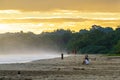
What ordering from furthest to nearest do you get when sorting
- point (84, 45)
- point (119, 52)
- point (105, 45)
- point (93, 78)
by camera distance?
point (84, 45) → point (105, 45) → point (119, 52) → point (93, 78)

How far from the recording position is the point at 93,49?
514ft

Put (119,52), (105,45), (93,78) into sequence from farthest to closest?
(105,45) → (119,52) → (93,78)

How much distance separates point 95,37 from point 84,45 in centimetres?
521

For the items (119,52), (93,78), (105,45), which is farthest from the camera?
(105,45)

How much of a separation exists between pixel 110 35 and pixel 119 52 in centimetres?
5044

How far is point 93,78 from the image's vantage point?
31875 mm

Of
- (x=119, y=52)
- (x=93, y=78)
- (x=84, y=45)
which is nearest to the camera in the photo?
(x=93, y=78)

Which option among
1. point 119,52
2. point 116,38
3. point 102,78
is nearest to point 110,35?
point 116,38

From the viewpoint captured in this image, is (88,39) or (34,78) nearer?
(34,78)

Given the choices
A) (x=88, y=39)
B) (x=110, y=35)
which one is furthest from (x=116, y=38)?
(x=88, y=39)

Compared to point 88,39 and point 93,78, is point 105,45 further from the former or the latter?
point 93,78

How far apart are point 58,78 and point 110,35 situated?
129 meters

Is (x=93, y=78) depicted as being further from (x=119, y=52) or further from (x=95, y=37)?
(x=95, y=37)

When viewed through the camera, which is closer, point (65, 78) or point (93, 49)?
point (65, 78)
